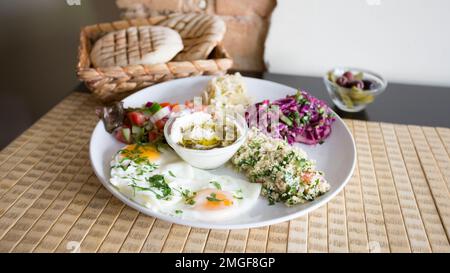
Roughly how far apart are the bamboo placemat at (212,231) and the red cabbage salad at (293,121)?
0.69 ft

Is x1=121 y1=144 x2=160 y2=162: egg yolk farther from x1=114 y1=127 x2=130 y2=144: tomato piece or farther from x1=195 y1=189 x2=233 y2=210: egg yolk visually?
x1=195 y1=189 x2=233 y2=210: egg yolk

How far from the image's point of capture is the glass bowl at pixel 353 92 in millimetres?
2051

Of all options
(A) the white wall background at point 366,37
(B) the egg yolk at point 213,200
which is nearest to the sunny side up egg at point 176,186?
(B) the egg yolk at point 213,200

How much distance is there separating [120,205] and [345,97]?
1.22 metres

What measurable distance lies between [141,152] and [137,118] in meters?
0.25

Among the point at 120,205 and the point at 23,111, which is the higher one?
the point at 120,205

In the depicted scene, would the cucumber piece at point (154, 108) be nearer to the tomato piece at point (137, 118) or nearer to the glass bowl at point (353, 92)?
the tomato piece at point (137, 118)

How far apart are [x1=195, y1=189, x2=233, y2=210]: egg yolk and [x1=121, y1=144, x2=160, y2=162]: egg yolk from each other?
28 centimetres

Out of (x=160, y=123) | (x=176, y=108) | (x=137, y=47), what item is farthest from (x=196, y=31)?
(x=160, y=123)

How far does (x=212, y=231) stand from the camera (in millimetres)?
1415

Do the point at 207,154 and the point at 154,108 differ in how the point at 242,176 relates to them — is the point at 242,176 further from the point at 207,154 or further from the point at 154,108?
the point at 154,108

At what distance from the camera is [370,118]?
83.1 inches

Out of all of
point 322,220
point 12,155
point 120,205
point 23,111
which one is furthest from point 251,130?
point 23,111
